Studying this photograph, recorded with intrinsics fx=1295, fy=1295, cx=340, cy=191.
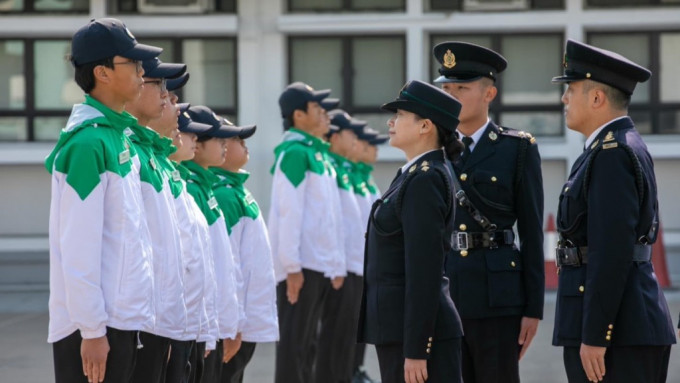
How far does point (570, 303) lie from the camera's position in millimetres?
5578

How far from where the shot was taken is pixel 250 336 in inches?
297

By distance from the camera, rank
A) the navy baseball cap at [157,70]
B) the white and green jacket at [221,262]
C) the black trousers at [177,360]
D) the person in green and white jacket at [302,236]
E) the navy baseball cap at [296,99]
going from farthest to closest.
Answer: the navy baseball cap at [296,99] → the person in green and white jacket at [302,236] → the white and green jacket at [221,262] → the navy baseball cap at [157,70] → the black trousers at [177,360]

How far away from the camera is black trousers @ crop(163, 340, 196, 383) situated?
221 inches

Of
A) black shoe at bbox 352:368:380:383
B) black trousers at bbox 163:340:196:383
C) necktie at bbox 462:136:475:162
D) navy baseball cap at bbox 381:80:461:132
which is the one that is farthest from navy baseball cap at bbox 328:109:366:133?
black trousers at bbox 163:340:196:383

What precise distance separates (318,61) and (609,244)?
1354 centimetres

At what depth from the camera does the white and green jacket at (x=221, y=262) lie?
677 cm

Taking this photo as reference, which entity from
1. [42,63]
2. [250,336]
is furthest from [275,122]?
[250,336]

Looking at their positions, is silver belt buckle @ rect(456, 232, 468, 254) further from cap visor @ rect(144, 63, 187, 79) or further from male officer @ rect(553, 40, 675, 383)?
cap visor @ rect(144, 63, 187, 79)

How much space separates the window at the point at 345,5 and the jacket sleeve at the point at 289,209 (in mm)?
8936

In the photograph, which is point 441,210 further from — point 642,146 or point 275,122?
point 275,122

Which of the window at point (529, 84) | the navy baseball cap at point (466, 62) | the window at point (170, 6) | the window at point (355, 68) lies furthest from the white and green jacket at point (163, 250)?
the window at point (529, 84)

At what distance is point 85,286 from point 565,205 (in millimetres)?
2118

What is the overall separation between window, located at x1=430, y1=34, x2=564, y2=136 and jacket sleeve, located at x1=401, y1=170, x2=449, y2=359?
13287 mm

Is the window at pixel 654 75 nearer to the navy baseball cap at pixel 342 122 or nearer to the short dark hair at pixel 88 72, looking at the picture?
the navy baseball cap at pixel 342 122
